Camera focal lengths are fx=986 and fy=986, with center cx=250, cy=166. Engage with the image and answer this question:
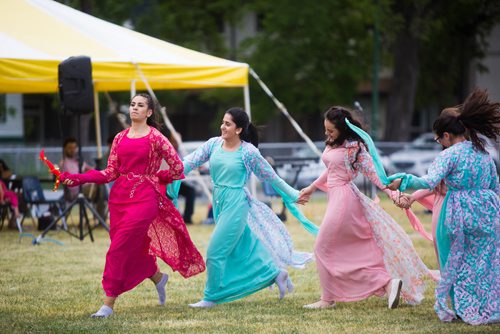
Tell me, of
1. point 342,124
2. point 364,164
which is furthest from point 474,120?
point 342,124

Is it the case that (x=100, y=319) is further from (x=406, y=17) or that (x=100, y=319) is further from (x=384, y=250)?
(x=406, y=17)

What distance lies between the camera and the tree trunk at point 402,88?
99.0 feet

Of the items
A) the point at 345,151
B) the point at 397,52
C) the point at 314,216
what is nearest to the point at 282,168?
the point at 314,216

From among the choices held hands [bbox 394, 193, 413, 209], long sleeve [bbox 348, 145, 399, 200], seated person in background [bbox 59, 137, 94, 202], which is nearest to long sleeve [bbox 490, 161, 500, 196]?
held hands [bbox 394, 193, 413, 209]

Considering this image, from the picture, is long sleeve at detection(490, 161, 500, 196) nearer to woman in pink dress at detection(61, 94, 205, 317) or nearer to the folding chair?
woman in pink dress at detection(61, 94, 205, 317)

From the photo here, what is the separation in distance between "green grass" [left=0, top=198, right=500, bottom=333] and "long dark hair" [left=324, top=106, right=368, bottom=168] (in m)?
1.34

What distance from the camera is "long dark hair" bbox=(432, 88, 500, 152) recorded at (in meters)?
7.46

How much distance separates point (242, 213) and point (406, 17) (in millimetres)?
22861

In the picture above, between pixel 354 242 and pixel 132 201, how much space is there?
189cm

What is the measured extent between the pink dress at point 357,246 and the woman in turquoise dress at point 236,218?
0.44m

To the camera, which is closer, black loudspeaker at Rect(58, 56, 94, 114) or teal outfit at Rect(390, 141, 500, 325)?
teal outfit at Rect(390, 141, 500, 325)

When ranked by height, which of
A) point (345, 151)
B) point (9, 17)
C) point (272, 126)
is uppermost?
point (9, 17)

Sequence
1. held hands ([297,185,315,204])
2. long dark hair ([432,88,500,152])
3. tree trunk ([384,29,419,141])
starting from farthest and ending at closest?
tree trunk ([384,29,419,141]), held hands ([297,185,315,204]), long dark hair ([432,88,500,152])

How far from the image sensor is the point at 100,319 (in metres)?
7.57
